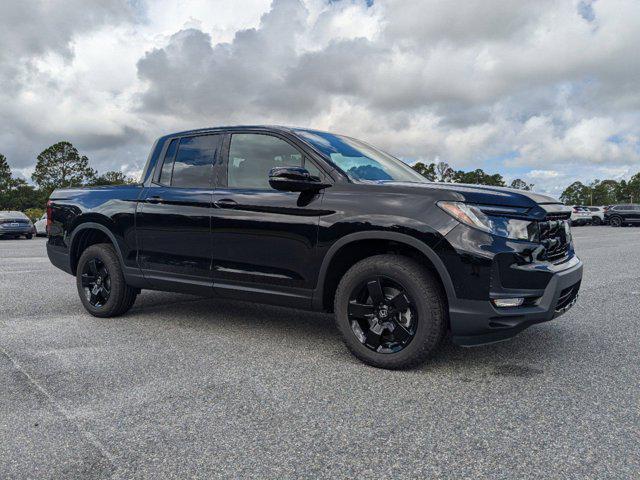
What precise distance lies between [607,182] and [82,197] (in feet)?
372

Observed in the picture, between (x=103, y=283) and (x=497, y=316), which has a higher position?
(x=497, y=316)

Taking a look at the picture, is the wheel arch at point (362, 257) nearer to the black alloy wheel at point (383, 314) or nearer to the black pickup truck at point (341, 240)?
the black pickup truck at point (341, 240)

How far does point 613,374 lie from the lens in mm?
3455

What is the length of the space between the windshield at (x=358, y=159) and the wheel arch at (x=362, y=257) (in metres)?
0.50

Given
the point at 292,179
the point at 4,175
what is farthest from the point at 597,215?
the point at 4,175

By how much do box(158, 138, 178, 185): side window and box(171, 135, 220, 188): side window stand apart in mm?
54

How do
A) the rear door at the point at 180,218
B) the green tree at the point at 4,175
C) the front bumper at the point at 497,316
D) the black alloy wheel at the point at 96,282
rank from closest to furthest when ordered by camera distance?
the front bumper at the point at 497,316
the rear door at the point at 180,218
the black alloy wheel at the point at 96,282
the green tree at the point at 4,175

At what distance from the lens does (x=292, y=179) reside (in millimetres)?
3629

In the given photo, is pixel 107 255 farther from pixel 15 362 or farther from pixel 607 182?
pixel 607 182

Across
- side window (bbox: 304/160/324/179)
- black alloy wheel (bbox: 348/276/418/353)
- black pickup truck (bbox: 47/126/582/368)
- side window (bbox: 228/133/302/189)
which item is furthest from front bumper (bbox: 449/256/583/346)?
side window (bbox: 228/133/302/189)

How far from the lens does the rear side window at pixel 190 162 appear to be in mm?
4562

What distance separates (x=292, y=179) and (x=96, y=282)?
280 centimetres

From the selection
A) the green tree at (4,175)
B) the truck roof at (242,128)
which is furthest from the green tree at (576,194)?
the truck roof at (242,128)

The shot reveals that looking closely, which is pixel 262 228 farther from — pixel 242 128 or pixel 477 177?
pixel 477 177
